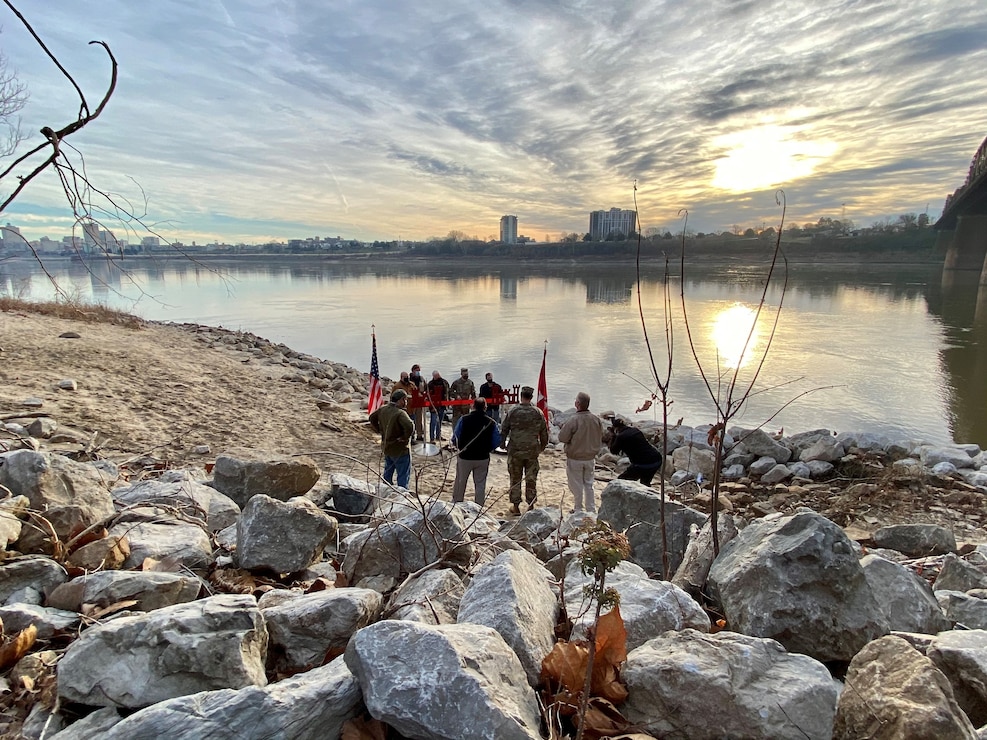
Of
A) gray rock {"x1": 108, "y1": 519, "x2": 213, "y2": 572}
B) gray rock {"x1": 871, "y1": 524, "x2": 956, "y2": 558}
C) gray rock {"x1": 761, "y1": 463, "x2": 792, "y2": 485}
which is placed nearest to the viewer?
gray rock {"x1": 108, "y1": 519, "x2": 213, "y2": 572}

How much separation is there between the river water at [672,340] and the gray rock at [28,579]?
1.30 meters

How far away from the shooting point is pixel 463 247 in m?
127

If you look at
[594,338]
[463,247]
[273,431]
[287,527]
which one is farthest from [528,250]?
[287,527]

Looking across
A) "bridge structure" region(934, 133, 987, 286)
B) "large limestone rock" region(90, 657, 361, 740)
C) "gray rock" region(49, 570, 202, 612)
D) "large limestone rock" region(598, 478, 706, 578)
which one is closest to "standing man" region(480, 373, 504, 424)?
"large limestone rock" region(598, 478, 706, 578)

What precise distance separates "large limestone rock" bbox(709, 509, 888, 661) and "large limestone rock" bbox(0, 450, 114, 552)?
355 cm

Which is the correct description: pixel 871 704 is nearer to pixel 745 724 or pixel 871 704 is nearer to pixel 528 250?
pixel 745 724

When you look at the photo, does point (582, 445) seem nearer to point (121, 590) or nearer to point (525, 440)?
point (525, 440)

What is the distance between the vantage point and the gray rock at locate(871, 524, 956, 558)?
5668 mm

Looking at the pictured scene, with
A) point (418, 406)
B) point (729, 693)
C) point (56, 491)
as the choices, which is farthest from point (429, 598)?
point (418, 406)

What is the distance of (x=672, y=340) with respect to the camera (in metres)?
3.32

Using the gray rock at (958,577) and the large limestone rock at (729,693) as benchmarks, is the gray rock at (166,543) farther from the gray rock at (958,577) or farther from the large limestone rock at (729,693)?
the gray rock at (958,577)

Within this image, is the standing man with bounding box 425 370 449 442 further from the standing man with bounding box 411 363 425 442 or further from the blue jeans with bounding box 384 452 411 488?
the blue jeans with bounding box 384 452 411 488

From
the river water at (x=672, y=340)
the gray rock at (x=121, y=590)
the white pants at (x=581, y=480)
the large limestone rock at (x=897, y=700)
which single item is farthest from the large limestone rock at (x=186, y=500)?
the white pants at (x=581, y=480)

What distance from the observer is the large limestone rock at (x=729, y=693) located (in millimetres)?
1738
